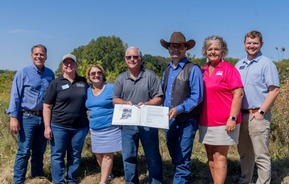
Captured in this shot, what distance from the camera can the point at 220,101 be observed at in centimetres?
452

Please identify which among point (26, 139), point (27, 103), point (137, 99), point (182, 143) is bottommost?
point (26, 139)

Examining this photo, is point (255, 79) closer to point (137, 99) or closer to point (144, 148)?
point (137, 99)

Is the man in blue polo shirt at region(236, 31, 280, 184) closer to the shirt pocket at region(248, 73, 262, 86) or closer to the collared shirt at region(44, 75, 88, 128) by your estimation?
the shirt pocket at region(248, 73, 262, 86)

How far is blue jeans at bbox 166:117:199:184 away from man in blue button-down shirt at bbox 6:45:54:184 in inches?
79.7

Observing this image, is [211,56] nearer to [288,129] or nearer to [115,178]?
[115,178]

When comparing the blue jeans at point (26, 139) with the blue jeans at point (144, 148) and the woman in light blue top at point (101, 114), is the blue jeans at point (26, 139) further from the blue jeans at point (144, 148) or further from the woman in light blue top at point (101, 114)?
the blue jeans at point (144, 148)

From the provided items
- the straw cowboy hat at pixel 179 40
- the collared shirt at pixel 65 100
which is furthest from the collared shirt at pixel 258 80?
the collared shirt at pixel 65 100

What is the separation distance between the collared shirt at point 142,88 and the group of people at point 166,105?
0.01 meters

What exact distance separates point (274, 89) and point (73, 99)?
2721 mm

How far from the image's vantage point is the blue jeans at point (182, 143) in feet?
15.4

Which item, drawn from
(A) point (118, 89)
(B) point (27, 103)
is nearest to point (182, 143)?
(A) point (118, 89)

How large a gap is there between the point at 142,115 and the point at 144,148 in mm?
588

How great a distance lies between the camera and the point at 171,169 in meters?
6.23

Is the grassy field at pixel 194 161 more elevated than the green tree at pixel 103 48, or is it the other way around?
the green tree at pixel 103 48
